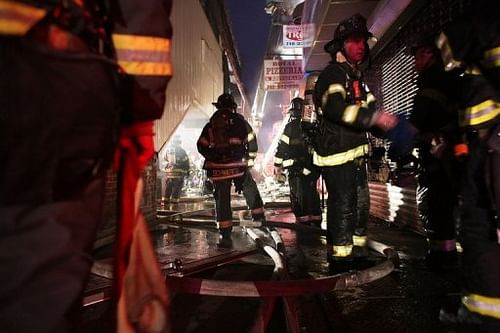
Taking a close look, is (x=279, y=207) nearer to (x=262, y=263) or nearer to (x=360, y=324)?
(x=262, y=263)

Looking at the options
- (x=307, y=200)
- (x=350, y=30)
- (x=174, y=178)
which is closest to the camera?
(x=350, y=30)

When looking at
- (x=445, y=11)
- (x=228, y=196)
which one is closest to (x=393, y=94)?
(x=445, y=11)

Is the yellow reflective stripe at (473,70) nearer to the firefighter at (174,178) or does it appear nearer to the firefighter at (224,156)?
the firefighter at (224,156)

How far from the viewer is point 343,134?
3.26 m

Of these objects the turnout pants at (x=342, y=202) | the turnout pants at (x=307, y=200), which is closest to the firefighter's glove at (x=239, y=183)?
the turnout pants at (x=307, y=200)


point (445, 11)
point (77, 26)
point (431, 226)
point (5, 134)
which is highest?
point (445, 11)

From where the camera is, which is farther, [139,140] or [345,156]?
[345,156]

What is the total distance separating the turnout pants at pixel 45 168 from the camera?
0.90 meters

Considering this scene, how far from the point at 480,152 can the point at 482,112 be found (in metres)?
0.20

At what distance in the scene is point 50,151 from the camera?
938 mm

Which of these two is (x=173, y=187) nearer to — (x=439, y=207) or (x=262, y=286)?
(x=439, y=207)

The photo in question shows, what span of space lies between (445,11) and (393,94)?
7.23ft

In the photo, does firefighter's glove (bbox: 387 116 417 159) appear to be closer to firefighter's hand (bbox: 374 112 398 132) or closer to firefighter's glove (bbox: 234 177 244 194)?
firefighter's hand (bbox: 374 112 398 132)

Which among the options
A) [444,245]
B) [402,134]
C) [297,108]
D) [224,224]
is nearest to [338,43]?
[402,134]
